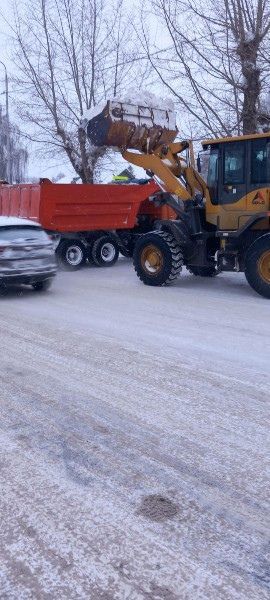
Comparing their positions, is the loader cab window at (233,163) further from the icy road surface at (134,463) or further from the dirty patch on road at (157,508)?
the dirty patch on road at (157,508)

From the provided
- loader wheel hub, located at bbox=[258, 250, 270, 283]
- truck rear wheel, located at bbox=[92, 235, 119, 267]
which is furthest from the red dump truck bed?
loader wheel hub, located at bbox=[258, 250, 270, 283]

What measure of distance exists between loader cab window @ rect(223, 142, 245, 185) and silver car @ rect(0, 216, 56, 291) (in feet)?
11.9

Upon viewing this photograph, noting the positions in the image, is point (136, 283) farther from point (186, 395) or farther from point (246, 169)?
point (186, 395)

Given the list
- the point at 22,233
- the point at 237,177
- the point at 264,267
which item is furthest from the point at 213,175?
Answer: the point at 22,233

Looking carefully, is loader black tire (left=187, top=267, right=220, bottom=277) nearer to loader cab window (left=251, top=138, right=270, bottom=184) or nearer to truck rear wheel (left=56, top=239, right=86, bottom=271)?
loader cab window (left=251, top=138, right=270, bottom=184)

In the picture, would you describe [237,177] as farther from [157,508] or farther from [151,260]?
[157,508]

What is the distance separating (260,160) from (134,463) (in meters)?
7.80

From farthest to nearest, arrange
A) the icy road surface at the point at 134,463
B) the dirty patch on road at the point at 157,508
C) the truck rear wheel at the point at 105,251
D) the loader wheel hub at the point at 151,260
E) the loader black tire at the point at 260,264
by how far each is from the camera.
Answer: the truck rear wheel at the point at 105,251, the loader wheel hub at the point at 151,260, the loader black tire at the point at 260,264, the dirty patch on road at the point at 157,508, the icy road surface at the point at 134,463

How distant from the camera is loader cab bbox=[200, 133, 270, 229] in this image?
34.7 feet

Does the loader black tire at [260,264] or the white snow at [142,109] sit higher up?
the white snow at [142,109]

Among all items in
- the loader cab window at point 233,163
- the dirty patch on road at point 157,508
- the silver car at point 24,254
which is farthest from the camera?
the silver car at point 24,254

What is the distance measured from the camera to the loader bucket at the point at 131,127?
1189 centimetres

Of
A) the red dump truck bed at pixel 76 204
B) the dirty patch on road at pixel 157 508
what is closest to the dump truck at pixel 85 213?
the red dump truck bed at pixel 76 204

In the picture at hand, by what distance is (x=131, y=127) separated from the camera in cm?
1215
